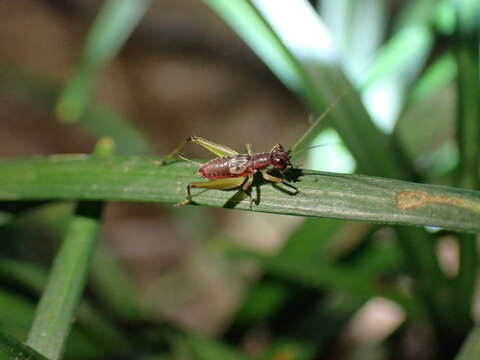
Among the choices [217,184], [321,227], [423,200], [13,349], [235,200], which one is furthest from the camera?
[321,227]

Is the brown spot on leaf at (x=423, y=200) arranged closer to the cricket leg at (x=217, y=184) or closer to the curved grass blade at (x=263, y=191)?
the curved grass blade at (x=263, y=191)

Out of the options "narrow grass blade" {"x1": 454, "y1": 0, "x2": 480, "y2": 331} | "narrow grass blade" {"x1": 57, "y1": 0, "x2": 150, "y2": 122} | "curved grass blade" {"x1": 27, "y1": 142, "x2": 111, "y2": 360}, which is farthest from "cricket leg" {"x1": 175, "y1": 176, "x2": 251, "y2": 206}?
"narrow grass blade" {"x1": 57, "y1": 0, "x2": 150, "y2": 122}

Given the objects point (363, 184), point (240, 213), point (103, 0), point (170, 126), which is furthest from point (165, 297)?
point (103, 0)

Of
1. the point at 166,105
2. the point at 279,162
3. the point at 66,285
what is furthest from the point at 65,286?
the point at 166,105

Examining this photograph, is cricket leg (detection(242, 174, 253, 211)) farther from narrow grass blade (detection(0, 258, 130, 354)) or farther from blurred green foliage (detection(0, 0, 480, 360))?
narrow grass blade (detection(0, 258, 130, 354))

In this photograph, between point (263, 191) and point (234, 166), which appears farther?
point (234, 166)

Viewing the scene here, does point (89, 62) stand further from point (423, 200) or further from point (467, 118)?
point (423, 200)
